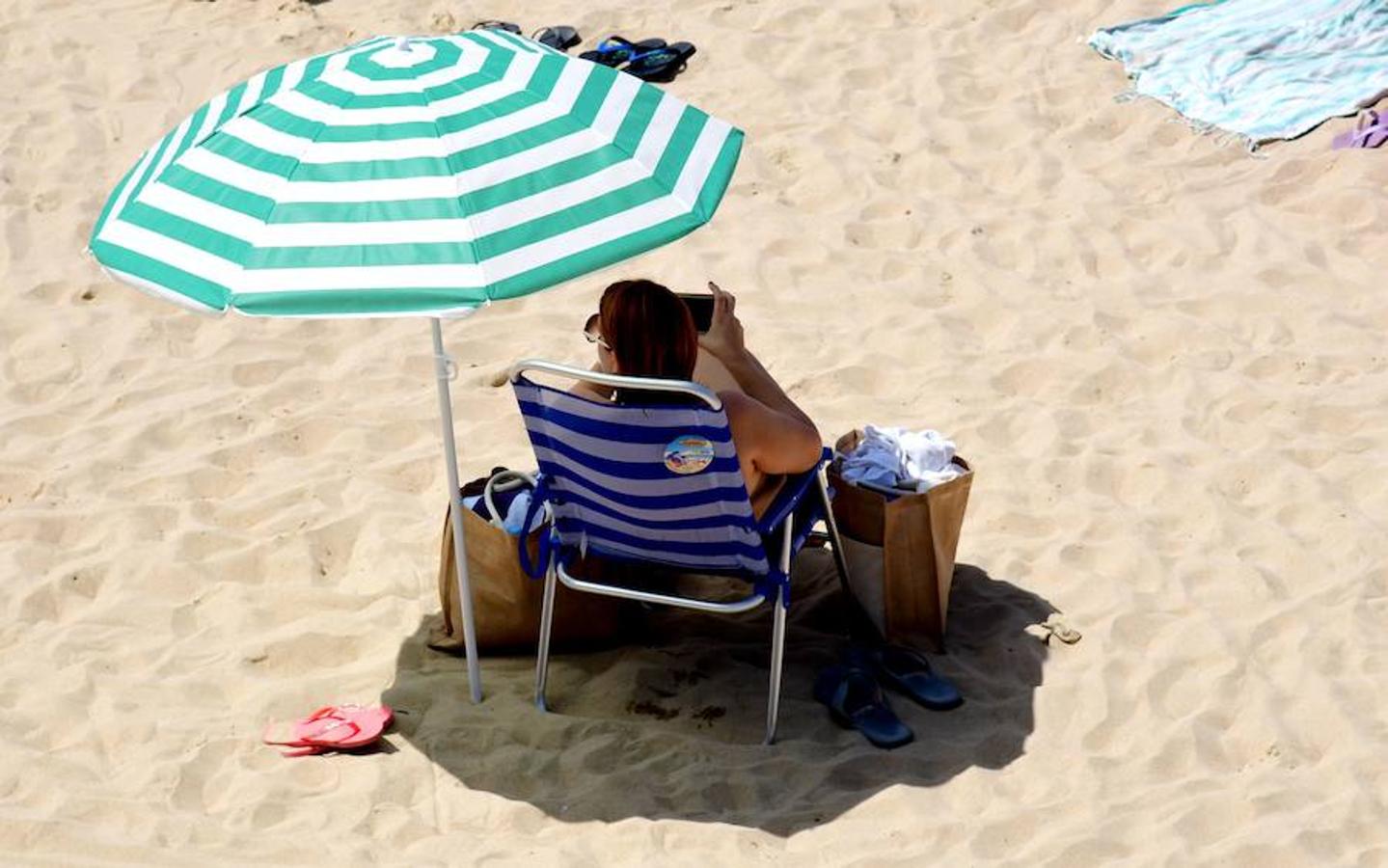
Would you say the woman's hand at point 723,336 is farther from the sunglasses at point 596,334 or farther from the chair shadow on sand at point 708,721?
the chair shadow on sand at point 708,721

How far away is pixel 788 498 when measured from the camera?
428 centimetres

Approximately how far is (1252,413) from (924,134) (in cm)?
234

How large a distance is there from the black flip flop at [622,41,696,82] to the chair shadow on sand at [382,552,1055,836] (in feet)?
12.5

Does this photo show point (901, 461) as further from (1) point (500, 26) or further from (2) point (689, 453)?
(1) point (500, 26)

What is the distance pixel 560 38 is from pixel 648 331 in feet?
15.1

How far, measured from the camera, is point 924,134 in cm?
746

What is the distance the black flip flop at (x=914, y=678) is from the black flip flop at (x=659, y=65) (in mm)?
4190

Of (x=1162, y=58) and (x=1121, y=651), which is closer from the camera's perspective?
(x=1121, y=651)

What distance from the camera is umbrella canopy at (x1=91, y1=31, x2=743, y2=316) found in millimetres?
3725

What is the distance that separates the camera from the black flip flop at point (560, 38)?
27.2 feet

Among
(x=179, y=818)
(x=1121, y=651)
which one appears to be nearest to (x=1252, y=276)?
(x=1121, y=651)

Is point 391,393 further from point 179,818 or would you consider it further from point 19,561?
point 179,818

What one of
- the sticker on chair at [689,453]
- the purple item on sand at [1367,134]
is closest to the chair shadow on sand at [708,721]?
the sticker on chair at [689,453]

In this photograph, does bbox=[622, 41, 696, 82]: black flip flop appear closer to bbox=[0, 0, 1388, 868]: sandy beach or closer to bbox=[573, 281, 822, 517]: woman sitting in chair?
bbox=[0, 0, 1388, 868]: sandy beach
